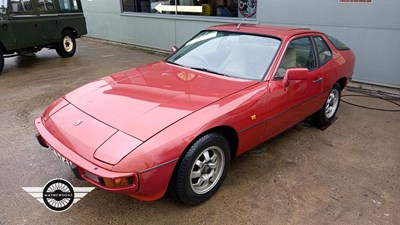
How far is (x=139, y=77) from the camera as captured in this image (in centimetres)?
322

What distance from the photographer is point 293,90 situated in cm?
325

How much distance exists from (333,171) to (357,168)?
0.30 metres

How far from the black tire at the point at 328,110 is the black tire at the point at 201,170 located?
2.03m

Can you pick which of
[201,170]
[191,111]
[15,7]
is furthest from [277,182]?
[15,7]

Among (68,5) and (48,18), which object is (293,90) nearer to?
(48,18)

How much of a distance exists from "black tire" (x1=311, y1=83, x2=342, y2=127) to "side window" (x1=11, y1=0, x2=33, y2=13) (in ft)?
23.9

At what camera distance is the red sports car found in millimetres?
2137

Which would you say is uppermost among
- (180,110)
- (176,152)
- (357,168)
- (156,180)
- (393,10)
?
(393,10)

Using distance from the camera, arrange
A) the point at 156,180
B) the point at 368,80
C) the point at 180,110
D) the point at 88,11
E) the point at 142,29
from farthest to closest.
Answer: the point at 88,11 → the point at 142,29 → the point at 368,80 → the point at 180,110 → the point at 156,180

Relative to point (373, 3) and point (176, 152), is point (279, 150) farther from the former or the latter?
point (373, 3)

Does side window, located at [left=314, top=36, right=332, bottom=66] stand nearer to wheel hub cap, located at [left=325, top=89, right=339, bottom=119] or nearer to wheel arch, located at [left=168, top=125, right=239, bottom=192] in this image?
wheel hub cap, located at [left=325, top=89, right=339, bottom=119]

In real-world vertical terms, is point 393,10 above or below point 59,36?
above

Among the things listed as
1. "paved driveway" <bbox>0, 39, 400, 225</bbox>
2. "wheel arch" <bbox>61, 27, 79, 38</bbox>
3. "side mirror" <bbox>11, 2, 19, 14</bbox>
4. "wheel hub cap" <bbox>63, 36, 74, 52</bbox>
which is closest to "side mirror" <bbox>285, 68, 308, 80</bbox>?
"paved driveway" <bbox>0, 39, 400, 225</bbox>

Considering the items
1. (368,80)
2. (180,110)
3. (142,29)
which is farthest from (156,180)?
(142,29)
